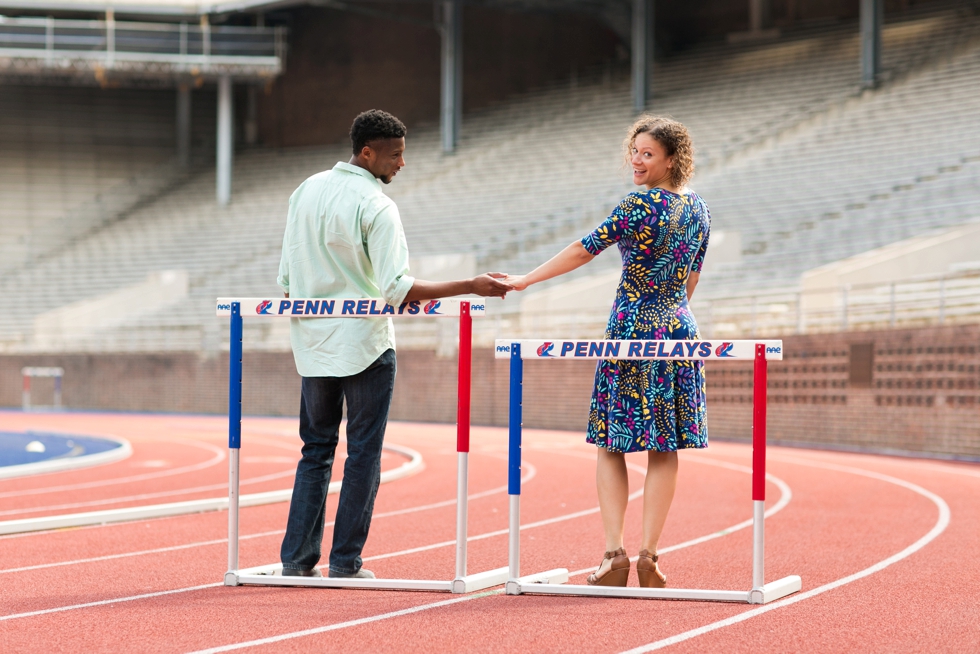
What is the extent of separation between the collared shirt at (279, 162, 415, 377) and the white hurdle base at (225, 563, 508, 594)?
0.93 m

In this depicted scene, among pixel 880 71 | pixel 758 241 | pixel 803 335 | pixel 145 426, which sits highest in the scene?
pixel 880 71

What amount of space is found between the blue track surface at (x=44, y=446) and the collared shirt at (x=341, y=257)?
26.6 ft

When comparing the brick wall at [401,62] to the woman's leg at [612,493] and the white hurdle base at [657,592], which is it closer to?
the woman's leg at [612,493]

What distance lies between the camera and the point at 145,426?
23.1 meters

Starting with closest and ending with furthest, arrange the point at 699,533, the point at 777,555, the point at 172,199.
Answer: the point at 777,555, the point at 699,533, the point at 172,199

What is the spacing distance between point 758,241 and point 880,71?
954 cm

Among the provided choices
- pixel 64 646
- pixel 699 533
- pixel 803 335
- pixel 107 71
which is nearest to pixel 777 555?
pixel 699 533

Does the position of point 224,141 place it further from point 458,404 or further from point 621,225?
point 458,404

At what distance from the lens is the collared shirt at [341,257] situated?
539 centimetres

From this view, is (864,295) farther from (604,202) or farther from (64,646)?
(64,646)

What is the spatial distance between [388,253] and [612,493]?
1.49m

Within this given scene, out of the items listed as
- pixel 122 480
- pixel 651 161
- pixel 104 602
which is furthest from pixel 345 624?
pixel 122 480

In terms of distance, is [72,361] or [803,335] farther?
[72,361]

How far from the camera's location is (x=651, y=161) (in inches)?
217
